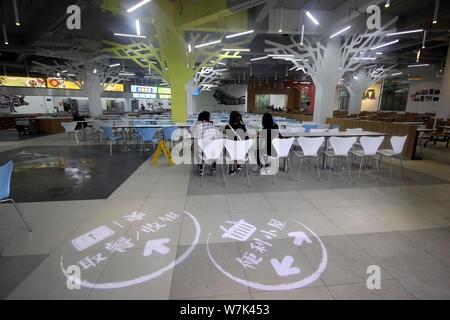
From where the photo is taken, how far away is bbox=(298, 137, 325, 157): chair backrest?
4.45 meters

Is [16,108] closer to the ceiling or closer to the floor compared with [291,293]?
closer to the ceiling

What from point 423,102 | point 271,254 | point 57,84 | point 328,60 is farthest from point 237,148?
point 57,84

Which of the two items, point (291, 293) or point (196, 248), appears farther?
point (196, 248)

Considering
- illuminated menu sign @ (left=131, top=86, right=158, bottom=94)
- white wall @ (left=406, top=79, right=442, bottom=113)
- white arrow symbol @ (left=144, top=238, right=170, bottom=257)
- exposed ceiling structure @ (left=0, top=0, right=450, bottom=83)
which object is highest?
exposed ceiling structure @ (left=0, top=0, right=450, bottom=83)

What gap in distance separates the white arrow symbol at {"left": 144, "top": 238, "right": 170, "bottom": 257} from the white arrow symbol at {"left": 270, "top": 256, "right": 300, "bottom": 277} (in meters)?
1.09

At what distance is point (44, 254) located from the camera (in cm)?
237

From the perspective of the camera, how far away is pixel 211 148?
4363mm

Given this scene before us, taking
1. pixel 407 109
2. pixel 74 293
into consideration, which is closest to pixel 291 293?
pixel 74 293

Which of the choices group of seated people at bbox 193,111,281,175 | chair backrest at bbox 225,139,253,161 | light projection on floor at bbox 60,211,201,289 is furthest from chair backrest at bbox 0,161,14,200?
chair backrest at bbox 225,139,253,161

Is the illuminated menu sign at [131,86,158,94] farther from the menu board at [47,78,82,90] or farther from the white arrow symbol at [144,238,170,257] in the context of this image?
the white arrow symbol at [144,238,170,257]

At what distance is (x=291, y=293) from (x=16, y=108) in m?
23.4

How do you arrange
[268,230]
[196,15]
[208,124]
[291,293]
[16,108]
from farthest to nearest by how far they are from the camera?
1. [16,108]
2. [196,15]
3. [208,124]
4. [268,230]
5. [291,293]

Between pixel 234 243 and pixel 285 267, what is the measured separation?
0.59 m

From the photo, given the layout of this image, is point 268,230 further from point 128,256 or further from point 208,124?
point 208,124
